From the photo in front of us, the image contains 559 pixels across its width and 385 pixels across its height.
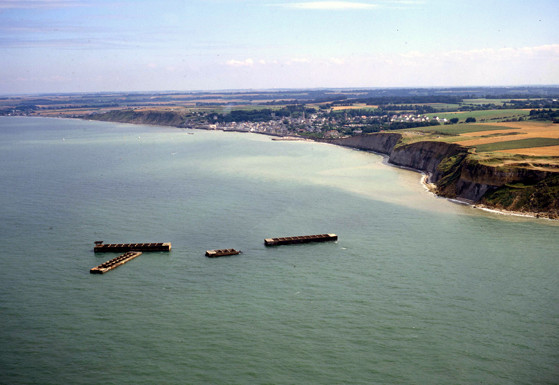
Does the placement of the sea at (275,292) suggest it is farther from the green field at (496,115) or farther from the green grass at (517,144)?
the green field at (496,115)

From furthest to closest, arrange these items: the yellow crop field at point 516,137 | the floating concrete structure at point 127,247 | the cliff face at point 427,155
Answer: the cliff face at point 427,155, the yellow crop field at point 516,137, the floating concrete structure at point 127,247

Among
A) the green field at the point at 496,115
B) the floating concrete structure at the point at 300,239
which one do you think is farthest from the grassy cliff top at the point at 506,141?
the green field at the point at 496,115

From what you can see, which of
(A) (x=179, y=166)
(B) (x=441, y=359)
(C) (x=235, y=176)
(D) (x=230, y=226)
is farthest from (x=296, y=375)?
(A) (x=179, y=166)

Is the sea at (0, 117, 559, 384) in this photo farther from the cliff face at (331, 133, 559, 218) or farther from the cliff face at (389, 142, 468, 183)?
the cliff face at (389, 142, 468, 183)

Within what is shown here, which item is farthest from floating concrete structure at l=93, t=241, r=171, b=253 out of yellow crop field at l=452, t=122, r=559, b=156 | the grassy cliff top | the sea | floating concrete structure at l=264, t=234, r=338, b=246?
yellow crop field at l=452, t=122, r=559, b=156

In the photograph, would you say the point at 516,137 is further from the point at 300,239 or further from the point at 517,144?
the point at 300,239

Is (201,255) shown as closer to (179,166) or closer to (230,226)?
(230,226)
